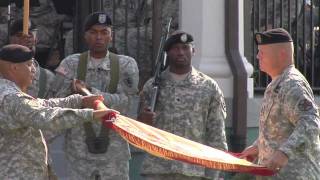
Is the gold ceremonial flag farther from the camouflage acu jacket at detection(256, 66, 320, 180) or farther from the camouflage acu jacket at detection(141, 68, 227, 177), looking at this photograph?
the camouflage acu jacket at detection(141, 68, 227, 177)

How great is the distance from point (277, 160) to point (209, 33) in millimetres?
4132

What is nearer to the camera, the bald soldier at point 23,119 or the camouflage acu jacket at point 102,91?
the bald soldier at point 23,119

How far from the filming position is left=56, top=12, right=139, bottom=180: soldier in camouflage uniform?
6164 mm

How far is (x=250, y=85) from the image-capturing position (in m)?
9.13

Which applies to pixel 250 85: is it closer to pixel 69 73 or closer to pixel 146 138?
pixel 69 73

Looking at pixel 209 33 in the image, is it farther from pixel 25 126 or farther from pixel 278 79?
pixel 25 126

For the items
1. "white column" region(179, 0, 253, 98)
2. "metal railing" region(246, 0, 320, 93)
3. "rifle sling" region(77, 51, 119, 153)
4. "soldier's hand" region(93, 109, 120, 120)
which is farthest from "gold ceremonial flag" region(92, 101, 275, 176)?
"metal railing" region(246, 0, 320, 93)

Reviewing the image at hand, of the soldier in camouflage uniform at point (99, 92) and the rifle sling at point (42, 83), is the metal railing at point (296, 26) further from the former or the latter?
the rifle sling at point (42, 83)

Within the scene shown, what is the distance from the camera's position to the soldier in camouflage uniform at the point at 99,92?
6.16 metres

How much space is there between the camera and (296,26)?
31.7 ft

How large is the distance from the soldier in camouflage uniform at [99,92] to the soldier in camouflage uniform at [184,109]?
0.59 ft

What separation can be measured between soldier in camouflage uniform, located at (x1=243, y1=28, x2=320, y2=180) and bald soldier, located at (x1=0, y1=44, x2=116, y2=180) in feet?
3.36

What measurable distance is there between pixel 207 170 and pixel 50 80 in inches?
55.5

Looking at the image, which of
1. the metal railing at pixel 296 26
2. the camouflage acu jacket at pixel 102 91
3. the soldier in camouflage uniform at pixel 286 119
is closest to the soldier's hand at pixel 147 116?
the camouflage acu jacket at pixel 102 91
